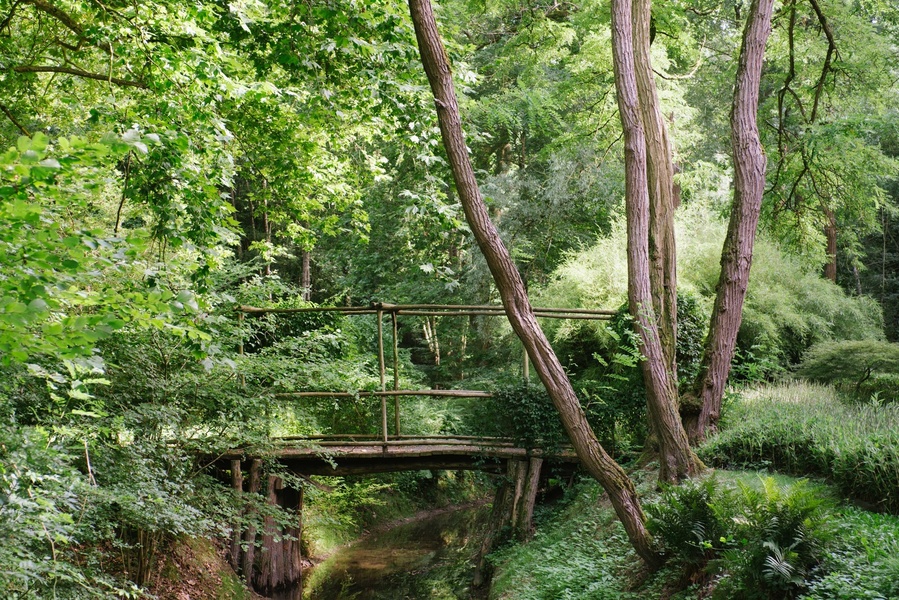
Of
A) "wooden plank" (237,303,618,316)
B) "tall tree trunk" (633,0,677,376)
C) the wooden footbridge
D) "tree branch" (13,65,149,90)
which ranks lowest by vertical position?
the wooden footbridge

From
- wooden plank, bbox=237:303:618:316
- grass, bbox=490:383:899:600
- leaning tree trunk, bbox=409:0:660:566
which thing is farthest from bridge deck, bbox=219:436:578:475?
leaning tree trunk, bbox=409:0:660:566

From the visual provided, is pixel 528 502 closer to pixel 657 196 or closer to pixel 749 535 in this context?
pixel 657 196

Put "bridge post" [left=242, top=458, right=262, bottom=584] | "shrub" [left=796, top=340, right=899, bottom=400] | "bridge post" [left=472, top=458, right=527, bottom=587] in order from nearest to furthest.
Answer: "bridge post" [left=242, top=458, right=262, bottom=584]
"bridge post" [left=472, top=458, right=527, bottom=587]
"shrub" [left=796, top=340, right=899, bottom=400]

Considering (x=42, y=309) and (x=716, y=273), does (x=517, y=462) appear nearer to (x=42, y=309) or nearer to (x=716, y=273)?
(x=716, y=273)

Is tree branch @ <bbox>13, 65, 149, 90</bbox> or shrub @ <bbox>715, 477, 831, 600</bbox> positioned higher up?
tree branch @ <bbox>13, 65, 149, 90</bbox>

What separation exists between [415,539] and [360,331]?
3886 millimetres

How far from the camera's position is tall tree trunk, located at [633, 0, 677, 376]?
6941mm

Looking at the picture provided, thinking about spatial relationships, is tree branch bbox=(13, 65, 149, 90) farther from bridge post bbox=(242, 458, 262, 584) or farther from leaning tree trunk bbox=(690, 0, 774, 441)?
leaning tree trunk bbox=(690, 0, 774, 441)

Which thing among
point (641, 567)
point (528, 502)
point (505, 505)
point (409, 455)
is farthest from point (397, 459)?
point (641, 567)

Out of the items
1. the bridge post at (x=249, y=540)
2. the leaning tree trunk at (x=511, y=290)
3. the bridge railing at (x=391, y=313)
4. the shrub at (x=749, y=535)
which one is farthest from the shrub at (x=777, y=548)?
the bridge post at (x=249, y=540)

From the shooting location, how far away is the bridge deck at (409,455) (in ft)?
27.0

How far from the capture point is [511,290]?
573 cm

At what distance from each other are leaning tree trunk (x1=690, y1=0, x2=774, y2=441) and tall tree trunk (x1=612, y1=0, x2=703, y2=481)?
1148mm

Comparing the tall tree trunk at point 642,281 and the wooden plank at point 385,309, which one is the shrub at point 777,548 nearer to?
the tall tree trunk at point 642,281
